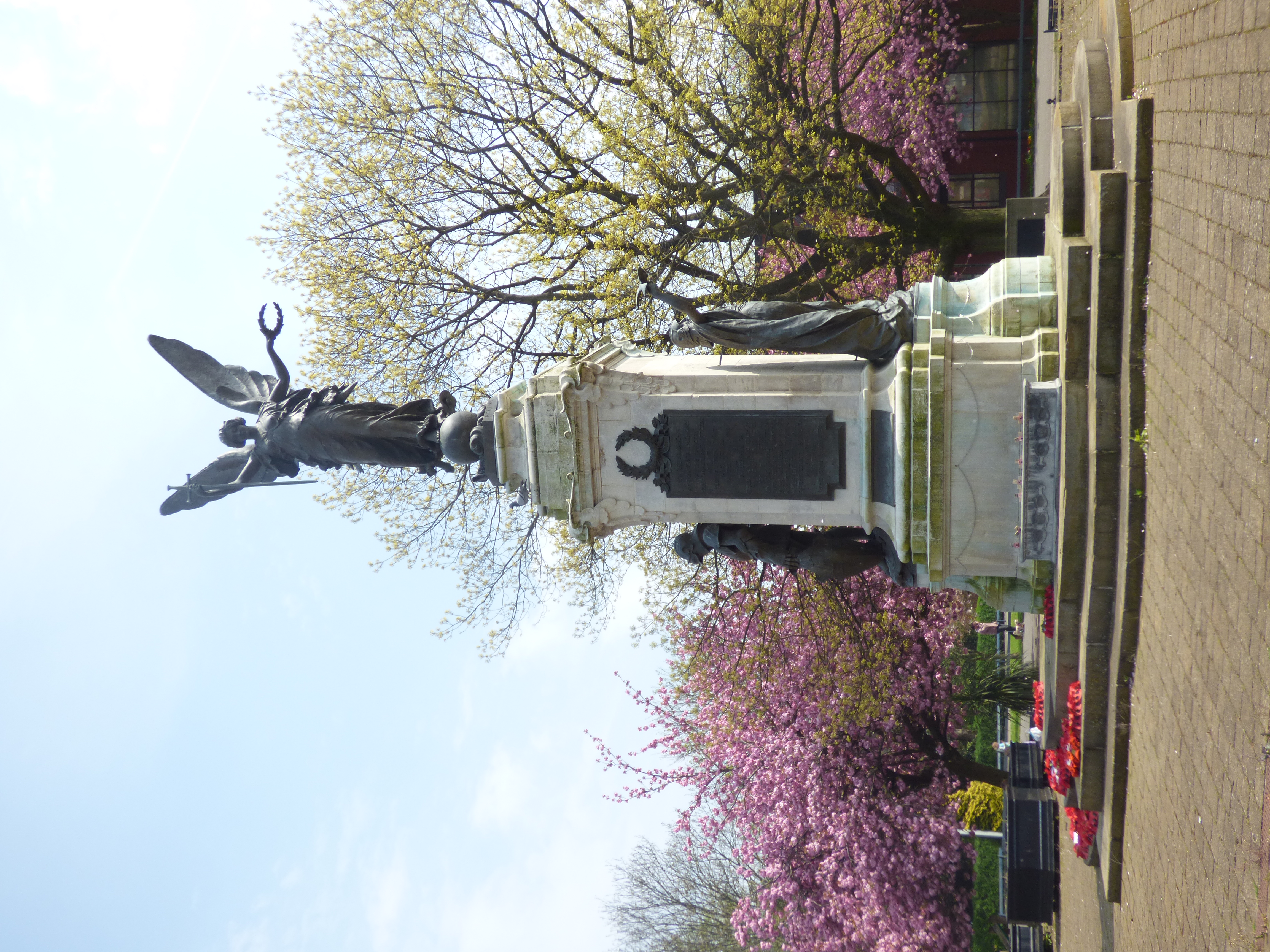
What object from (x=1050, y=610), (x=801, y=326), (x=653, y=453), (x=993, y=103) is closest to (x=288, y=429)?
(x=653, y=453)

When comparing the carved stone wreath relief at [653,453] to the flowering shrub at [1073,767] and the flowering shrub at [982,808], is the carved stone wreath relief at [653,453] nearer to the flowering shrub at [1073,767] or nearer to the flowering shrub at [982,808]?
the flowering shrub at [1073,767]

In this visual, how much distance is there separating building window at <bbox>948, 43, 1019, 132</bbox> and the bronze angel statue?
16185 millimetres

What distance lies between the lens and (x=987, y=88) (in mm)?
21578

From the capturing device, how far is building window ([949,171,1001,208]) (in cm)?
2172

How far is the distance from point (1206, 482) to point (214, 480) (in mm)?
10455

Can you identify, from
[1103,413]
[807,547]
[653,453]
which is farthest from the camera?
[807,547]

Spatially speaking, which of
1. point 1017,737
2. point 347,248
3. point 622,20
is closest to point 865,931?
point 1017,737

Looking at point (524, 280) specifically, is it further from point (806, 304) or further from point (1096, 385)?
point (1096, 385)

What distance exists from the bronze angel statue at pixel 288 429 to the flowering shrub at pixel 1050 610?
19.9 ft

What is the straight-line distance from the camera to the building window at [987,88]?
2127cm

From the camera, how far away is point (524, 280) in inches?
632

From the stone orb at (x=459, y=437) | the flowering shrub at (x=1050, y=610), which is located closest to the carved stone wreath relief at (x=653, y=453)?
the stone orb at (x=459, y=437)

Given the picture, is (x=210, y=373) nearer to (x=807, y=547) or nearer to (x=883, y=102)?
(x=807, y=547)

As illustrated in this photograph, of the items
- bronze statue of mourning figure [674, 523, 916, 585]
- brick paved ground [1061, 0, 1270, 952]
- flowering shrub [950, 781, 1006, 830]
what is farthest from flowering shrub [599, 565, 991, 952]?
brick paved ground [1061, 0, 1270, 952]
